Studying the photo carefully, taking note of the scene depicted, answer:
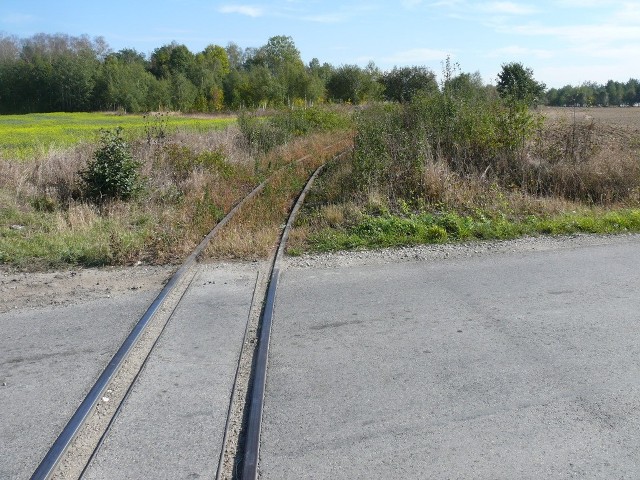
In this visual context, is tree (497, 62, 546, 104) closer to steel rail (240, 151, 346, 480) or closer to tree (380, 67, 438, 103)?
steel rail (240, 151, 346, 480)

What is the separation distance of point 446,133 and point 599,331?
951 cm

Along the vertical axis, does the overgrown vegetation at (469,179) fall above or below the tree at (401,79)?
below

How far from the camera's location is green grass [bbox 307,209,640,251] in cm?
988

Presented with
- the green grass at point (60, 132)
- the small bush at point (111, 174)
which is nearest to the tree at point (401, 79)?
the green grass at point (60, 132)

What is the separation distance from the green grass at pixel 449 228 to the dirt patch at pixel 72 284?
267 centimetres

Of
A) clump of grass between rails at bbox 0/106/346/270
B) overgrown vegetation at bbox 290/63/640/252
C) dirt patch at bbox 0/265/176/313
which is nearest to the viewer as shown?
dirt patch at bbox 0/265/176/313

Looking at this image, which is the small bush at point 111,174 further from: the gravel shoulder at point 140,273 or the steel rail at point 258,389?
the steel rail at point 258,389

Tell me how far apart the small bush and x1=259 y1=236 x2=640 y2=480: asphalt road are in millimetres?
6364

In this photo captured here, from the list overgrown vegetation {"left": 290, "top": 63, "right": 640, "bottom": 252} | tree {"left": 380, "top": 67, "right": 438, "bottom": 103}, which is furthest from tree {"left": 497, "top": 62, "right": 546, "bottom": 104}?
tree {"left": 380, "top": 67, "right": 438, "bottom": 103}

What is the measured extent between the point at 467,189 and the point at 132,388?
362 inches

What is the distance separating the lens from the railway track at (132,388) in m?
3.96

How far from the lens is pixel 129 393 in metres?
4.90

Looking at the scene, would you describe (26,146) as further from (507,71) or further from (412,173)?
(507,71)

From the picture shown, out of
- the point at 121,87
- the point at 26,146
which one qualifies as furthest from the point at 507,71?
the point at 121,87
